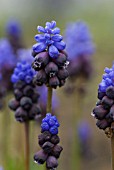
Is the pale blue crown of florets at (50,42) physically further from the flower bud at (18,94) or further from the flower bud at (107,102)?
the flower bud at (18,94)

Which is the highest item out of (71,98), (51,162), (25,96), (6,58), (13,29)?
(71,98)

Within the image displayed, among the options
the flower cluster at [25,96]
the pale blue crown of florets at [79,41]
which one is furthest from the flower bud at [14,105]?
the pale blue crown of florets at [79,41]

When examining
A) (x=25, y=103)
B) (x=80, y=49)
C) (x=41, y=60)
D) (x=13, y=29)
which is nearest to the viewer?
(x=41, y=60)

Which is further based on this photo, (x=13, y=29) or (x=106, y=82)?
(x=13, y=29)

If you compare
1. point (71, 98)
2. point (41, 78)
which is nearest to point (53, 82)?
point (41, 78)

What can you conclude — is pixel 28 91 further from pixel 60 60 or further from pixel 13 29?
pixel 13 29

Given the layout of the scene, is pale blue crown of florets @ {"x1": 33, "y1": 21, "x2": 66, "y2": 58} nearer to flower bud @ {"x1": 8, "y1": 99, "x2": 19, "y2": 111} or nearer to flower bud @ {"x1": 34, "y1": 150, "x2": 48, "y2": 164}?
flower bud @ {"x1": 34, "y1": 150, "x2": 48, "y2": 164}

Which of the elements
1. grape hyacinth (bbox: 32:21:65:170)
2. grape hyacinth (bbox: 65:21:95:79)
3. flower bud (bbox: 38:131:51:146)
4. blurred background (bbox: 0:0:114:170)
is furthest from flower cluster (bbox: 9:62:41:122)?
grape hyacinth (bbox: 65:21:95:79)
